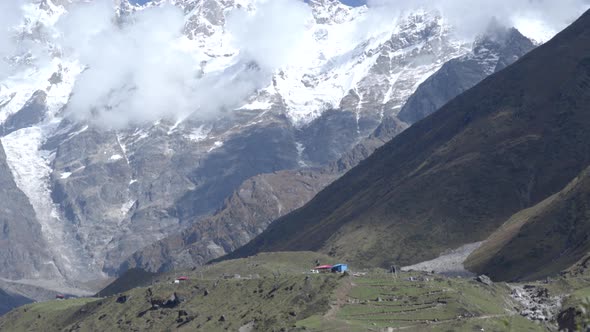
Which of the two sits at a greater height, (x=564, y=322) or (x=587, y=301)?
(x=587, y=301)

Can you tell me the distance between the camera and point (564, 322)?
7402 inches

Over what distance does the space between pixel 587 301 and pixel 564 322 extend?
293 feet

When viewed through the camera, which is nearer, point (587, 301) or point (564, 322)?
point (587, 301)

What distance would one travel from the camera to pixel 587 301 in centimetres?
10181
